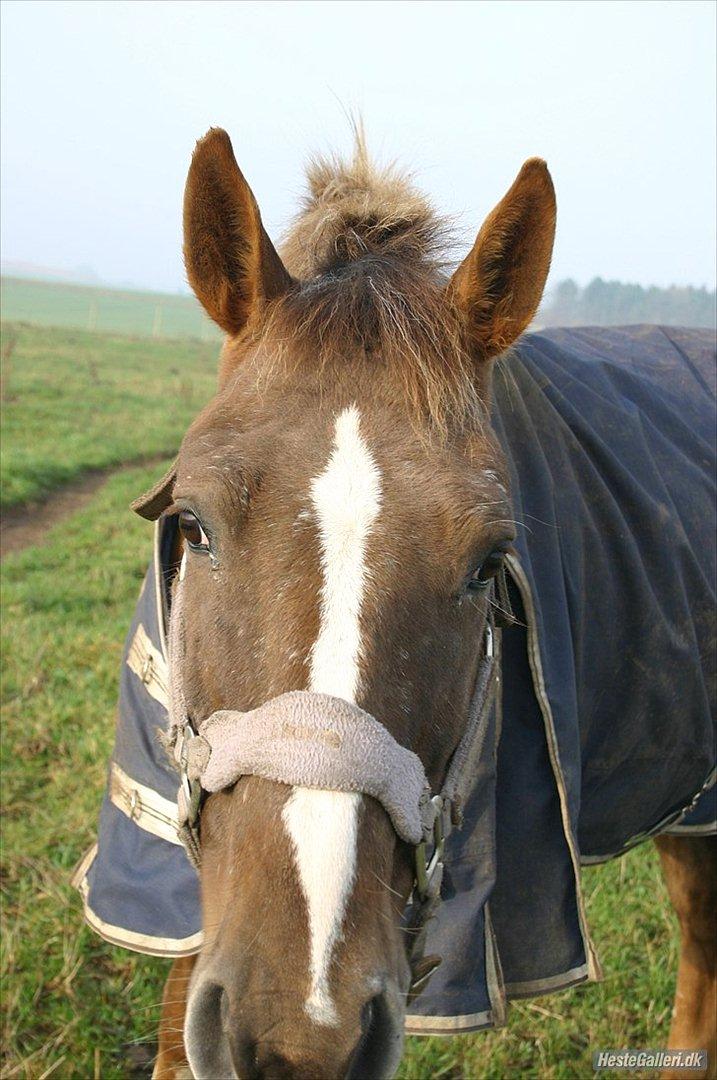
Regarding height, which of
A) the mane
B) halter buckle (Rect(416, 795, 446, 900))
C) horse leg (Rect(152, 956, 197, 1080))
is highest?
the mane

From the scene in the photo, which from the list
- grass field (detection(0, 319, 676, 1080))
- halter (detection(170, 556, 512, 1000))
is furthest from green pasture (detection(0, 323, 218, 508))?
halter (detection(170, 556, 512, 1000))

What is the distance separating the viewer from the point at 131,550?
26.6 feet

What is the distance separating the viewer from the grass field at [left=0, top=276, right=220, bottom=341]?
1735 inches

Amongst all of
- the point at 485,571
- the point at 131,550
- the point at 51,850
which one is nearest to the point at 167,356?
the point at 131,550

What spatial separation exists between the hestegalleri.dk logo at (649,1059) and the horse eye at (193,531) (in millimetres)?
2706

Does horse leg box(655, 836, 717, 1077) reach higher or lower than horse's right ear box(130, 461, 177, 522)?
lower

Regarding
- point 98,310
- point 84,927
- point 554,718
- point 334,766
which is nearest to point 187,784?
point 334,766

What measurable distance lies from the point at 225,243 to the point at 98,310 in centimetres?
5459

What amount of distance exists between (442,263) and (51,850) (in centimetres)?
313

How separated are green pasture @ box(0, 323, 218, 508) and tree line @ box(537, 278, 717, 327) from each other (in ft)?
21.8

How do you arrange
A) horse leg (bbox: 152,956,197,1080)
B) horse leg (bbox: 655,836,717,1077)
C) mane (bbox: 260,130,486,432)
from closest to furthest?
mane (bbox: 260,130,486,432), horse leg (bbox: 152,956,197,1080), horse leg (bbox: 655,836,717,1077)

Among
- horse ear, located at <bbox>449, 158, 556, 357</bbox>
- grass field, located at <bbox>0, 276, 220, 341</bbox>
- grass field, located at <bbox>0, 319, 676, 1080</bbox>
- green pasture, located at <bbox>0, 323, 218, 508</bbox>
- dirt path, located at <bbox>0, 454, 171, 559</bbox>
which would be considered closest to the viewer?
horse ear, located at <bbox>449, 158, 556, 357</bbox>

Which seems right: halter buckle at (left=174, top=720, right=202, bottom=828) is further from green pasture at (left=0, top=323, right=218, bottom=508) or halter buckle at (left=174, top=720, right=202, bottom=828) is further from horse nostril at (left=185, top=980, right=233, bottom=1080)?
green pasture at (left=0, top=323, right=218, bottom=508)

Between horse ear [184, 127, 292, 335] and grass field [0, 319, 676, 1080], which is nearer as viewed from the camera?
horse ear [184, 127, 292, 335]
